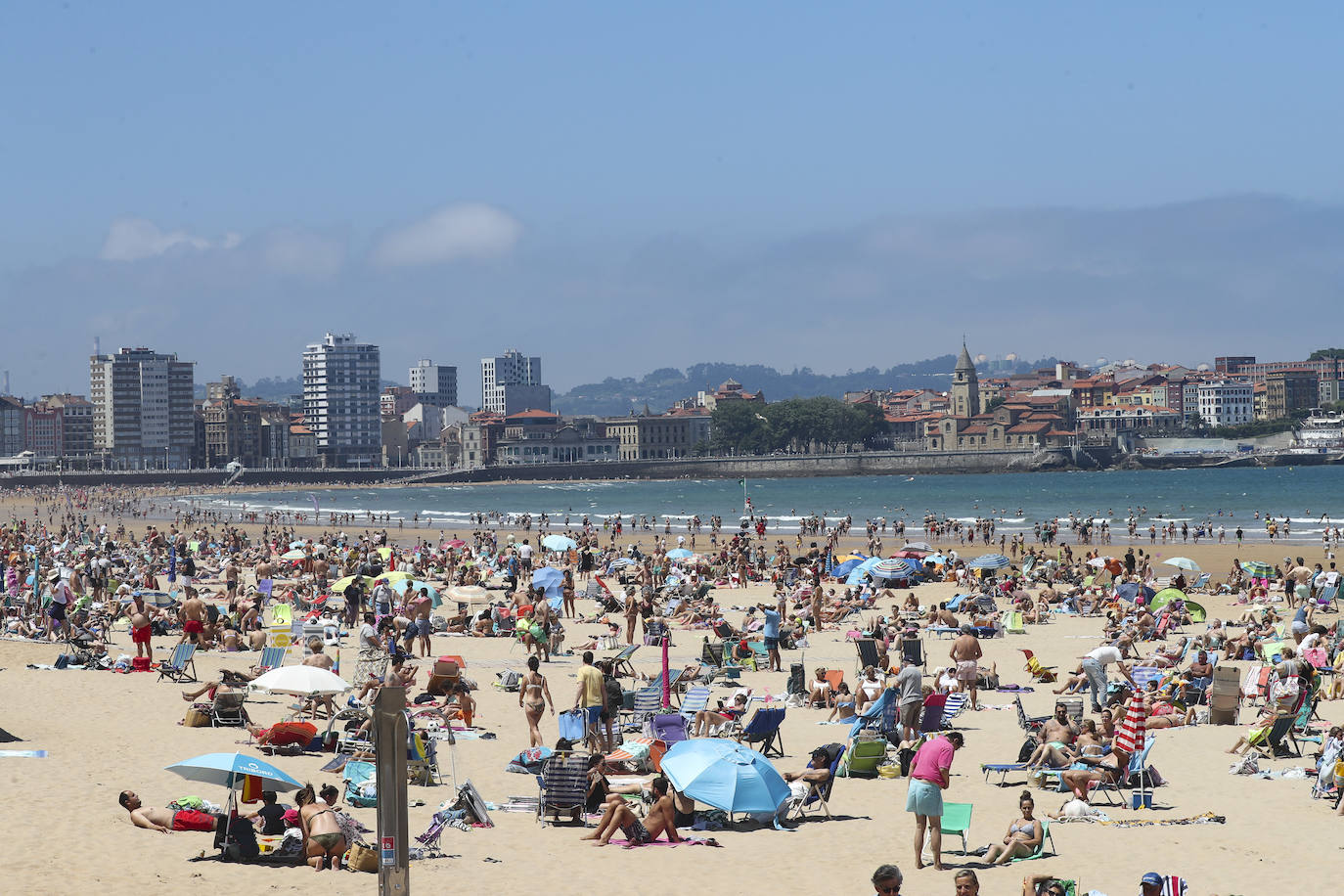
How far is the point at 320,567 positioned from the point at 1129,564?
1536 centimetres

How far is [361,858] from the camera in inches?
336

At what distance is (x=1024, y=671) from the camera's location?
55.4 feet

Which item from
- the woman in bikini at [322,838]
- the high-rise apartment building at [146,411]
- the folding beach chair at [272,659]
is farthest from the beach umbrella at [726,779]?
the high-rise apartment building at [146,411]

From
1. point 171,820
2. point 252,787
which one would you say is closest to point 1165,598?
point 252,787

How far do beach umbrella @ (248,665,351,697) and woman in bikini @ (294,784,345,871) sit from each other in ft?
11.1

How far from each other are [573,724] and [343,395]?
187 meters

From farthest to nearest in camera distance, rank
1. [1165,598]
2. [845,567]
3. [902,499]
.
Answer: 1. [902,499]
2. [845,567]
3. [1165,598]

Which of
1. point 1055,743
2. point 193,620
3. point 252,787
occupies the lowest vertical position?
point 1055,743

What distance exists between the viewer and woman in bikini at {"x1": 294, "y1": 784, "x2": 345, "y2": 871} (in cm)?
860

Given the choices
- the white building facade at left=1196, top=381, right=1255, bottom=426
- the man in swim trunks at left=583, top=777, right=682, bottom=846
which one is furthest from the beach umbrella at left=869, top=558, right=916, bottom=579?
the white building facade at left=1196, top=381, right=1255, bottom=426

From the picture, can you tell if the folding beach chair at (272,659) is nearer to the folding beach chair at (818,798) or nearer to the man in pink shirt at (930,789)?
the folding beach chair at (818,798)

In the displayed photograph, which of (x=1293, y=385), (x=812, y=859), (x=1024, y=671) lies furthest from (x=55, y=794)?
(x=1293, y=385)

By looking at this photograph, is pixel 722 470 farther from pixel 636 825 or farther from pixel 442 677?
pixel 636 825

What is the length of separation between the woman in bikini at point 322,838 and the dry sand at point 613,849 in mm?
158
